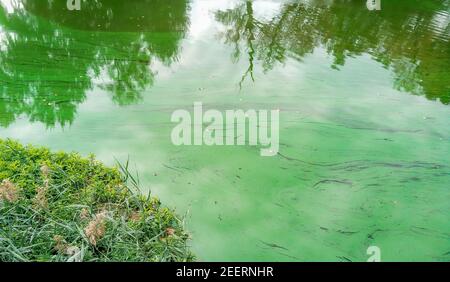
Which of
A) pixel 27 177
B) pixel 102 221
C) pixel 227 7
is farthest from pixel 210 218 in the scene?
pixel 227 7

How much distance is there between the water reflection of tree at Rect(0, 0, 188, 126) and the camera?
3516 millimetres

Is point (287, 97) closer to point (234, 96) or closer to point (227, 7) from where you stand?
point (234, 96)

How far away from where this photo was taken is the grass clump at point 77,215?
2186 millimetres

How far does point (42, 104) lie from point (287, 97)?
6.83 ft

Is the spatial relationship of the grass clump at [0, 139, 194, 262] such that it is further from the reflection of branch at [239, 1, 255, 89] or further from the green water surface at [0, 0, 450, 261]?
the reflection of branch at [239, 1, 255, 89]

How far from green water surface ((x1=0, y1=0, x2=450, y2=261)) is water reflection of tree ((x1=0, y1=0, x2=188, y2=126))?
0.06 ft

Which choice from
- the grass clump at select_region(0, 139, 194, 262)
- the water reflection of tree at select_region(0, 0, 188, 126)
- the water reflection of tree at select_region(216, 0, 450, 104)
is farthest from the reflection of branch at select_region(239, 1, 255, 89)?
the grass clump at select_region(0, 139, 194, 262)

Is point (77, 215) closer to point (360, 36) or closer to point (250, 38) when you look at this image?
point (250, 38)

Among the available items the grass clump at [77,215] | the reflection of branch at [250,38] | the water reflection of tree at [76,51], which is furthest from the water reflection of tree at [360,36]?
the grass clump at [77,215]

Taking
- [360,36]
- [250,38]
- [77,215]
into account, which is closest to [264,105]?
[250,38]

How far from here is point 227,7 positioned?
18.0 feet

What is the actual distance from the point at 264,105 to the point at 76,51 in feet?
6.75

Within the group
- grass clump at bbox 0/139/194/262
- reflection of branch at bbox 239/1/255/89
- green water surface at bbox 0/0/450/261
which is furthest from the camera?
reflection of branch at bbox 239/1/255/89

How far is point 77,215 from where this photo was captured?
2.39 m
